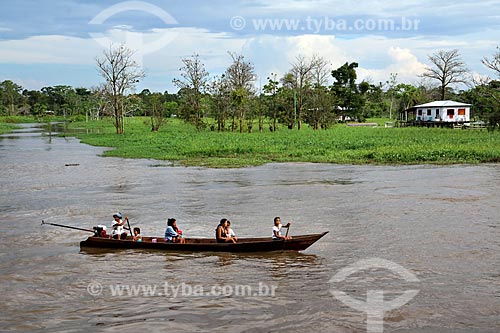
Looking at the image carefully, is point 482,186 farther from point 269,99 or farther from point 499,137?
point 269,99

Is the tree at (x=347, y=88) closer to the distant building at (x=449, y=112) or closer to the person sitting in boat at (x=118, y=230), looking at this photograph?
the distant building at (x=449, y=112)

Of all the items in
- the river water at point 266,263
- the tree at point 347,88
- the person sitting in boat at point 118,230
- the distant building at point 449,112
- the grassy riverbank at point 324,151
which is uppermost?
the tree at point 347,88

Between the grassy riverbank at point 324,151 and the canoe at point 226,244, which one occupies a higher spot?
the grassy riverbank at point 324,151

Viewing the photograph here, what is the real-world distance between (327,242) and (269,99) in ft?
150

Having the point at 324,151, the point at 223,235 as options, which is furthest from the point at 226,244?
the point at 324,151

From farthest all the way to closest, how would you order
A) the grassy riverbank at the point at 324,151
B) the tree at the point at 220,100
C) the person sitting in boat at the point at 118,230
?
the tree at the point at 220,100
the grassy riverbank at the point at 324,151
the person sitting in boat at the point at 118,230

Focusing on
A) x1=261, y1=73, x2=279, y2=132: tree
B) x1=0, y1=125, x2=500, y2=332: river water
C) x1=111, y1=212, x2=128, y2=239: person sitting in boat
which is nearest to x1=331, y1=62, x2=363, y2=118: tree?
x1=261, y1=73, x2=279, y2=132: tree

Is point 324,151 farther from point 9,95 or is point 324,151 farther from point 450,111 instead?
point 9,95

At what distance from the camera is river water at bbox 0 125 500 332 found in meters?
8.95

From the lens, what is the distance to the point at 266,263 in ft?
39.2

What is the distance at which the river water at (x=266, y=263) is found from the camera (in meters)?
8.95

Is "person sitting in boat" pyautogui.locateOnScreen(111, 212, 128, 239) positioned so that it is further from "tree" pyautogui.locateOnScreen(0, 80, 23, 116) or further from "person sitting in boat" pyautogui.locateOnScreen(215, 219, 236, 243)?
"tree" pyautogui.locateOnScreen(0, 80, 23, 116)

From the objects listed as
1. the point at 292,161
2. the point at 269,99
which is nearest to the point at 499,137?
the point at 292,161

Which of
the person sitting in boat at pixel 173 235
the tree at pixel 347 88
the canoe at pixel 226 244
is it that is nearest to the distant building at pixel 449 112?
the tree at pixel 347 88
